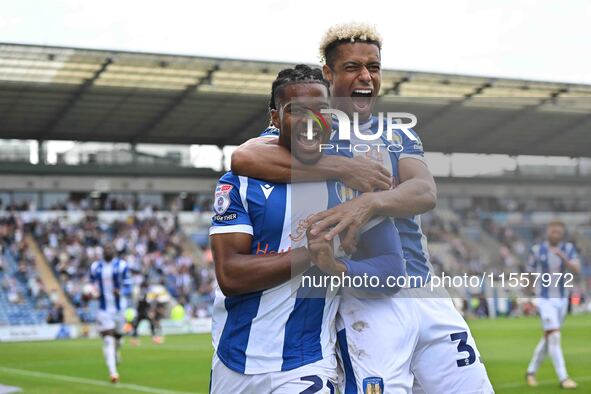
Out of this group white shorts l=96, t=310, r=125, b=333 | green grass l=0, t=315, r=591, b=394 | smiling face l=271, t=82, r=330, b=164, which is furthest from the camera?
white shorts l=96, t=310, r=125, b=333

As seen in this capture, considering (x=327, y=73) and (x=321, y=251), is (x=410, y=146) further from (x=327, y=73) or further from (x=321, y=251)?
(x=321, y=251)

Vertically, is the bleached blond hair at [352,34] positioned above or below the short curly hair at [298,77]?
above

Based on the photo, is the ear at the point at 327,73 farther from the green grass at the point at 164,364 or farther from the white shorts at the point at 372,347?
the green grass at the point at 164,364

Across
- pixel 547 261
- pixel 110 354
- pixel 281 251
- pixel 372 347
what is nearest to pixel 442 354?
pixel 372 347

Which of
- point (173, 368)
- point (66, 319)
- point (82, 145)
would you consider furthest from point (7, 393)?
point (82, 145)

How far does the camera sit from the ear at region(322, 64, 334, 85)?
4188 mm

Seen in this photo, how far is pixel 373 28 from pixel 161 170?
37008mm

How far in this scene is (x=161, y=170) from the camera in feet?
133

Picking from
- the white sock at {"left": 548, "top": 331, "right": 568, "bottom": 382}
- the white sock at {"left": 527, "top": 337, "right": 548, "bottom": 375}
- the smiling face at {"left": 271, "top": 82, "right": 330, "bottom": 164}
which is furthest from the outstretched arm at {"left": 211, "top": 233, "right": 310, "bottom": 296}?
the white sock at {"left": 527, "top": 337, "right": 548, "bottom": 375}

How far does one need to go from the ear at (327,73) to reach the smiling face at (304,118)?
0.30m

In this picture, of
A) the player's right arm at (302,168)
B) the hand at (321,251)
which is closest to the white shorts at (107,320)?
the player's right arm at (302,168)

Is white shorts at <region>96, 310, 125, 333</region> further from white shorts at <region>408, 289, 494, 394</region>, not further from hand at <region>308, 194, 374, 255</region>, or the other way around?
hand at <region>308, 194, 374, 255</region>

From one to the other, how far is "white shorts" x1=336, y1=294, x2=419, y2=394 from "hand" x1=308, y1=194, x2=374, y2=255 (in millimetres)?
428

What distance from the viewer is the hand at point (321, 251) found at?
366 cm
